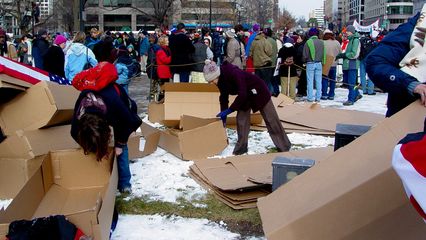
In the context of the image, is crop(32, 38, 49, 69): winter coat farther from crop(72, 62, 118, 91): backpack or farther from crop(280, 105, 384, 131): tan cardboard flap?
crop(72, 62, 118, 91): backpack

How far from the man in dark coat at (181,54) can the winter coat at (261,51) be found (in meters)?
1.55

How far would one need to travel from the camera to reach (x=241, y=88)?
6273 millimetres

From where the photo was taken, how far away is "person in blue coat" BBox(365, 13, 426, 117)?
3031 millimetres

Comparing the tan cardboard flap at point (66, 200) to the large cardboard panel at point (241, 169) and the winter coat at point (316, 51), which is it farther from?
the winter coat at point (316, 51)

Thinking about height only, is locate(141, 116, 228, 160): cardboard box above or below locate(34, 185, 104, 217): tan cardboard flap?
above

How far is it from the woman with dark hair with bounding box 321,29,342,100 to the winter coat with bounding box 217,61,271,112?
18.3ft

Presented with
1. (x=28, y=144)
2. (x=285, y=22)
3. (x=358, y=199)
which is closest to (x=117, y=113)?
(x=28, y=144)

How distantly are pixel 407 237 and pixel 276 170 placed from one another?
2105mm

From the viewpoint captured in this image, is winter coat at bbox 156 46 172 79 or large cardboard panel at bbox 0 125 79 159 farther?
winter coat at bbox 156 46 172 79

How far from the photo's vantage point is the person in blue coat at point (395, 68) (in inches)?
119

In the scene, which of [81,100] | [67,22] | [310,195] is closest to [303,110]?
[81,100]

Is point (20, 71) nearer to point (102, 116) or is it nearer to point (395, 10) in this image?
point (102, 116)

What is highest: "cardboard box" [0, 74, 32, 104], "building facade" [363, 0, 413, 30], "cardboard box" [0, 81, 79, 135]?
"building facade" [363, 0, 413, 30]

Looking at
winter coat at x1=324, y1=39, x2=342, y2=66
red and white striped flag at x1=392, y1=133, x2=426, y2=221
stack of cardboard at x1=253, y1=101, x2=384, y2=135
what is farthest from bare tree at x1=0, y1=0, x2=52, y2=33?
red and white striped flag at x1=392, y1=133, x2=426, y2=221
